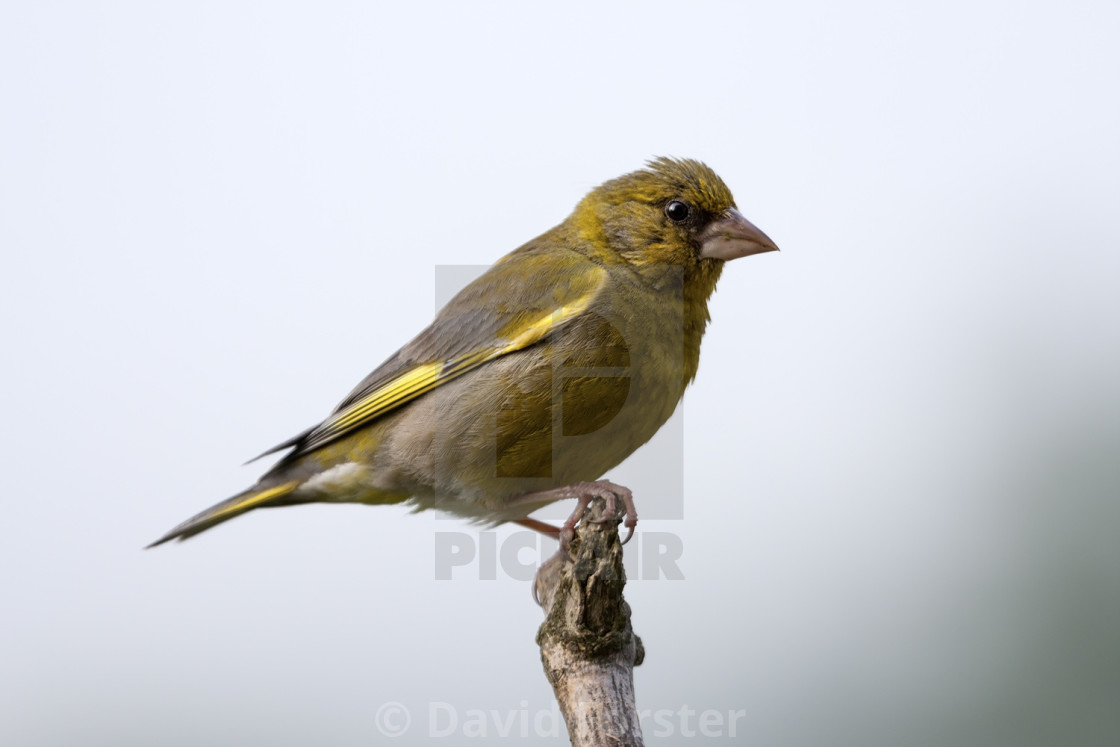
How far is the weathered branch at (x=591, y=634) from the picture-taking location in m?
3.20

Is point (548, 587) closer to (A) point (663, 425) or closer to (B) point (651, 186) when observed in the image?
(A) point (663, 425)

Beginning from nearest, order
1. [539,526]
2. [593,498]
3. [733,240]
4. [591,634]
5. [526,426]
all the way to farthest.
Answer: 1. [591,634]
2. [593,498]
3. [526,426]
4. [733,240]
5. [539,526]

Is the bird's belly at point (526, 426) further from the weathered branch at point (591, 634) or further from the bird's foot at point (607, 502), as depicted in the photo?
the weathered branch at point (591, 634)

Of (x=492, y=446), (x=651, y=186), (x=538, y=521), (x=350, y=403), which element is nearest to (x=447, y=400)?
(x=492, y=446)

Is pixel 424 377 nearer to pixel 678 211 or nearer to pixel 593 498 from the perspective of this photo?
pixel 593 498

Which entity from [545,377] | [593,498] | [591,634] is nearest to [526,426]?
[545,377]

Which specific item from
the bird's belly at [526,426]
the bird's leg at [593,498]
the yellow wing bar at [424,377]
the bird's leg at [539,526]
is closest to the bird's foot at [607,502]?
the bird's leg at [593,498]

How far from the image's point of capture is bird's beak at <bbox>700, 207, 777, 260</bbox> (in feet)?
13.9

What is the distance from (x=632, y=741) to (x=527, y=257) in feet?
7.14

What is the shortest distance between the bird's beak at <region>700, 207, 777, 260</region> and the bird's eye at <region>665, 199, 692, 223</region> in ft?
0.33

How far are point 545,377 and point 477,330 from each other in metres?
0.47

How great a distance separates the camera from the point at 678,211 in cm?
436

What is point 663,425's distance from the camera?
4.07m

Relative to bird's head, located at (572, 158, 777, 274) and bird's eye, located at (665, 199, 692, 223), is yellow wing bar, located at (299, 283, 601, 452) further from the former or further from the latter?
bird's eye, located at (665, 199, 692, 223)
